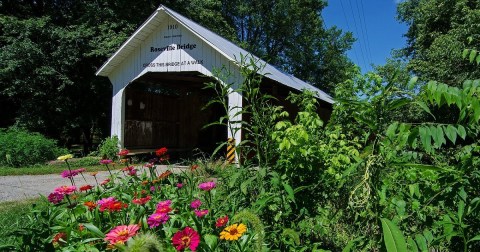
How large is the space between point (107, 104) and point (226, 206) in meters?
18.7

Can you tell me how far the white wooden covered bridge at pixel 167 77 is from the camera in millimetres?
12469

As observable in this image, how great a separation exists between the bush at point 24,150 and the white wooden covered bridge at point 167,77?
2.39m

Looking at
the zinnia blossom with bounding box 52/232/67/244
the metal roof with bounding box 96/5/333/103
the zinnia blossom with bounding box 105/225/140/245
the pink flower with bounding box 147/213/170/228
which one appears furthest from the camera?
the metal roof with bounding box 96/5/333/103

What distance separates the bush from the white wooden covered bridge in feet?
7.85

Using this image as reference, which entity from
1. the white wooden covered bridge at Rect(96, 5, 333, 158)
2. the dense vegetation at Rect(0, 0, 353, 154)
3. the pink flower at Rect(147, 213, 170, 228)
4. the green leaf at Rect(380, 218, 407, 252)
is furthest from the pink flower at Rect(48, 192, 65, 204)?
the dense vegetation at Rect(0, 0, 353, 154)

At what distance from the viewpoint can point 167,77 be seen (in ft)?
51.5

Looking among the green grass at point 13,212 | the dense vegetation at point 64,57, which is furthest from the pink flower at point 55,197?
the dense vegetation at point 64,57

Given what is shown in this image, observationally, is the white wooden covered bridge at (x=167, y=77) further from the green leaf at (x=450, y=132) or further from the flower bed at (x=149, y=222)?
the green leaf at (x=450, y=132)

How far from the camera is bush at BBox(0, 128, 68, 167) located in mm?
12109

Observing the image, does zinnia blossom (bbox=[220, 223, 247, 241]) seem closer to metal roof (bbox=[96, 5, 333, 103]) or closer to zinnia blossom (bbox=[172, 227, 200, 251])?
zinnia blossom (bbox=[172, 227, 200, 251])

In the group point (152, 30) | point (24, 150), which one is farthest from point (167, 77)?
point (24, 150)

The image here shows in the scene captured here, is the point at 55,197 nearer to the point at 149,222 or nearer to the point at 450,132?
the point at 149,222

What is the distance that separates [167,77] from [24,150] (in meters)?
5.88

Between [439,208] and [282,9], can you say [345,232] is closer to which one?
[439,208]
